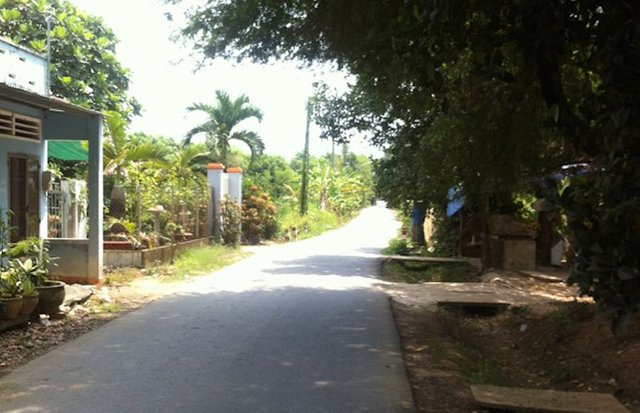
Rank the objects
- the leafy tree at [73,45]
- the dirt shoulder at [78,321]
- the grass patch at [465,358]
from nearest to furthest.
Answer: the grass patch at [465,358] → the dirt shoulder at [78,321] → the leafy tree at [73,45]

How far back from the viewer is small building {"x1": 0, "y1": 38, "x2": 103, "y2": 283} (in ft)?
35.1

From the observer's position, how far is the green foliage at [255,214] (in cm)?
2561

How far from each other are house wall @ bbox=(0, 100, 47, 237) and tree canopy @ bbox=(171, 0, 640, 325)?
10.2 ft

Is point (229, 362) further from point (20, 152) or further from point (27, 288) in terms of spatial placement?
point (20, 152)

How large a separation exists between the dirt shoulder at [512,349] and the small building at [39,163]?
5.50 meters

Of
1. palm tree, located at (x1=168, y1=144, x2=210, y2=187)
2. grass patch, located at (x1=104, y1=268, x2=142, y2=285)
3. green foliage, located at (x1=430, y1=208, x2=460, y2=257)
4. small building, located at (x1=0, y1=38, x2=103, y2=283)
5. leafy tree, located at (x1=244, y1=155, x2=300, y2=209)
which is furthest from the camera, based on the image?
leafy tree, located at (x1=244, y1=155, x2=300, y2=209)

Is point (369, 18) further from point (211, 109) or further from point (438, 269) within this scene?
point (211, 109)

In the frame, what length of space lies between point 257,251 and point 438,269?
7.52 metres

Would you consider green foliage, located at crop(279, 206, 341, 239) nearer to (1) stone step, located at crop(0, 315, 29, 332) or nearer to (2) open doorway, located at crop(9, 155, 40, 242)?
(2) open doorway, located at crop(9, 155, 40, 242)

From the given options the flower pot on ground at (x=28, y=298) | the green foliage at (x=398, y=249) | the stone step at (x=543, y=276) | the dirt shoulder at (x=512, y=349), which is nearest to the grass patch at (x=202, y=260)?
the dirt shoulder at (x=512, y=349)

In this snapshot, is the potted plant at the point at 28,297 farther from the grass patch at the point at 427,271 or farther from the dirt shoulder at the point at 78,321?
the grass patch at the point at 427,271

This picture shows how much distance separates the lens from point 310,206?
42.3 meters

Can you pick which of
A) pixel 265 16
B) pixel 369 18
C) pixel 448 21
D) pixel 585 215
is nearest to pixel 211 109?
pixel 265 16

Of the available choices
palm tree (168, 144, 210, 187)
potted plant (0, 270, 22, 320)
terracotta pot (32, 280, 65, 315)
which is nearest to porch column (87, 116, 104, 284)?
terracotta pot (32, 280, 65, 315)
